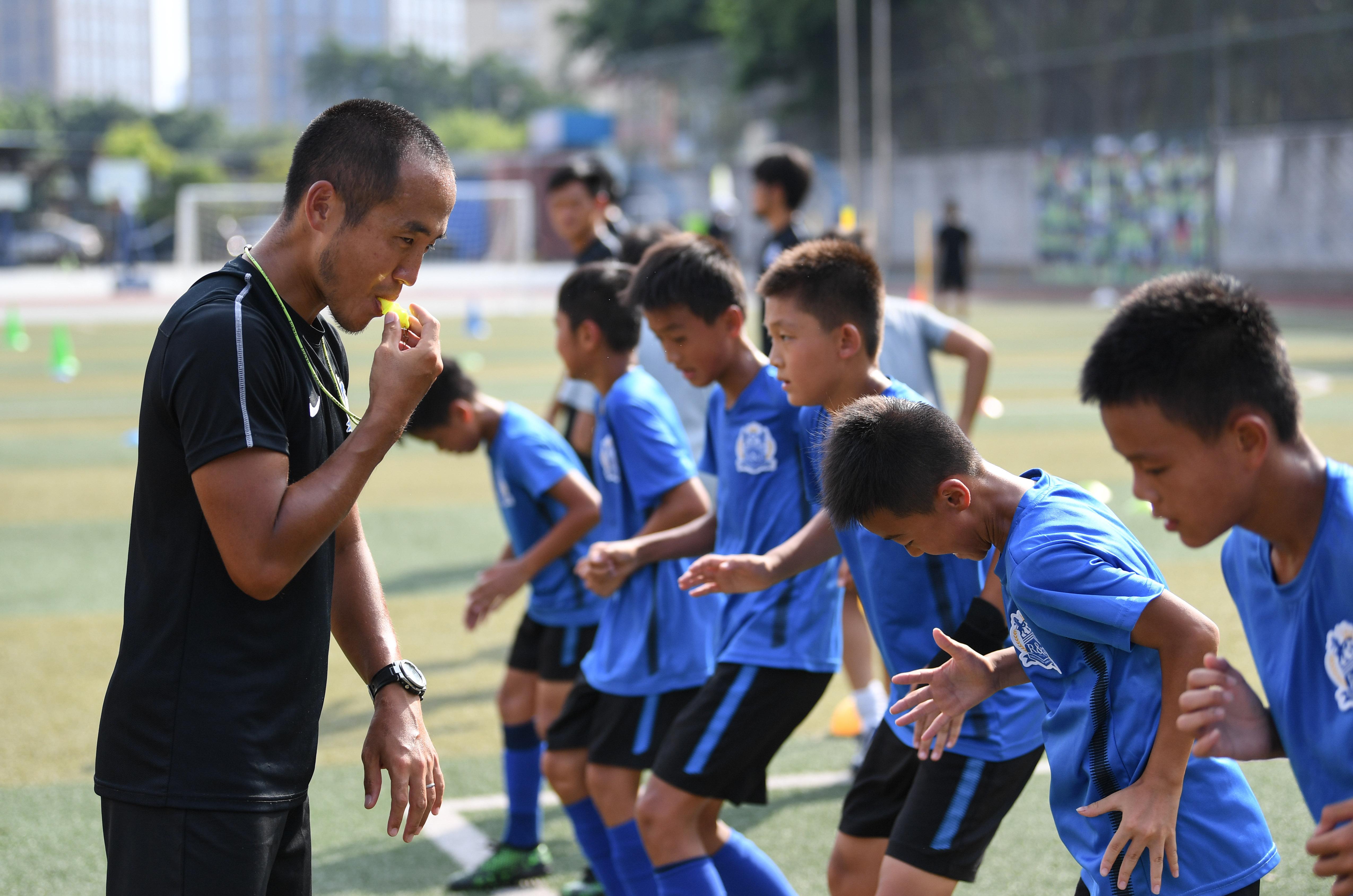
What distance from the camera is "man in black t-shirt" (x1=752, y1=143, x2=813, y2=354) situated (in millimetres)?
7375

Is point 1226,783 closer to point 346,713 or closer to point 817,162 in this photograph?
point 346,713

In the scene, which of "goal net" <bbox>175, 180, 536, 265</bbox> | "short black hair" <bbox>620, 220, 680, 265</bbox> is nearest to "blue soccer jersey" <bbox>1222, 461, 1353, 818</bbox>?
"short black hair" <bbox>620, 220, 680, 265</bbox>

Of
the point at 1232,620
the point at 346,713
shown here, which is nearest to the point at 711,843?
the point at 346,713

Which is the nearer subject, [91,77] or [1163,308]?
[1163,308]

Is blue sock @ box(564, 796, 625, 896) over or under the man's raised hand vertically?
under

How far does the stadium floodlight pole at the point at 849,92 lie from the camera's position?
41.8 metres

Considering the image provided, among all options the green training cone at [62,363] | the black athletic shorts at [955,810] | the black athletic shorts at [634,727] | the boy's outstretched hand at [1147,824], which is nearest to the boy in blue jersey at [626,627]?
the black athletic shorts at [634,727]

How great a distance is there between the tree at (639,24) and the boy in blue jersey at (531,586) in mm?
58211

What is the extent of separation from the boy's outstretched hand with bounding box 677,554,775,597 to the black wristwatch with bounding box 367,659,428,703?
34.0 inches

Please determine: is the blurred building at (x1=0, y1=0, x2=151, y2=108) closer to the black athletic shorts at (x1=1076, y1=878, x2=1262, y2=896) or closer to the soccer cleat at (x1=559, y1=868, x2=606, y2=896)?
the soccer cleat at (x1=559, y1=868, x2=606, y2=896)

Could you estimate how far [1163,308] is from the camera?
2.28 meters

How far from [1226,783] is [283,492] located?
182 cm

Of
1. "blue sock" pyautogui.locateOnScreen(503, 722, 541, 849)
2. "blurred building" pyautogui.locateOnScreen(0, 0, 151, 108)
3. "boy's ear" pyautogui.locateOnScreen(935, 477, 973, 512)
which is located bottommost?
"blue sock" pyautogui.locateOnScreen(503, 722, 541, 849)

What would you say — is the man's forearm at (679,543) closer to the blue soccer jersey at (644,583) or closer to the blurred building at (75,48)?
the blue soccer jersey at (644,583)
